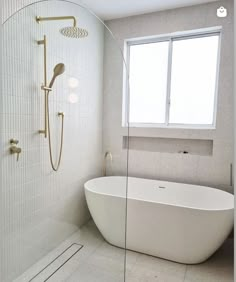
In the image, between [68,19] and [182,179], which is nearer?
[68,19]

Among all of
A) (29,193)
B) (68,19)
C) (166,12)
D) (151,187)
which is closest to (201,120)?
(151,187)

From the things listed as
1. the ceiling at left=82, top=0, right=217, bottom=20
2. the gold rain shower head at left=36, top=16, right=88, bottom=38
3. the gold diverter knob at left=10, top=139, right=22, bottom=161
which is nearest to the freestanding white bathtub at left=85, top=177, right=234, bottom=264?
the gold diverter knob at left=10, top=139, right=22, bottom=161

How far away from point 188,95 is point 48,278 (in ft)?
8.10

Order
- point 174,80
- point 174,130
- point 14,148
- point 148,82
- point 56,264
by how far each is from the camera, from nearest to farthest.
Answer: point 14,148 < point 56,264 < point 174,130 < point 174,80 < point 148,82

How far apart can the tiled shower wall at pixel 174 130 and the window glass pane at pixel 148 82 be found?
0.23 metres

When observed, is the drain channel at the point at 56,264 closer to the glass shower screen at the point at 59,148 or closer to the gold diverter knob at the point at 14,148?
the glass shower screen at the point at 59,148

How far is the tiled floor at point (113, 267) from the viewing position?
73.0 inches

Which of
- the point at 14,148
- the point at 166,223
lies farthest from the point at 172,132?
the point at 14,148

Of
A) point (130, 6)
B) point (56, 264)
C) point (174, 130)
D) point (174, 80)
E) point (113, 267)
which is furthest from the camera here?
point (174, 80)

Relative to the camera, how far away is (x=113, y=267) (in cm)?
201

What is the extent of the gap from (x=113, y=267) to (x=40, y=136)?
51.4 inches

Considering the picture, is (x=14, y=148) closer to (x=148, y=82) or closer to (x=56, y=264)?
(x=56, y=264)

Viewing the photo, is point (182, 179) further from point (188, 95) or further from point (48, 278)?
point (48, 278)

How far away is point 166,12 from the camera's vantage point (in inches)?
108
